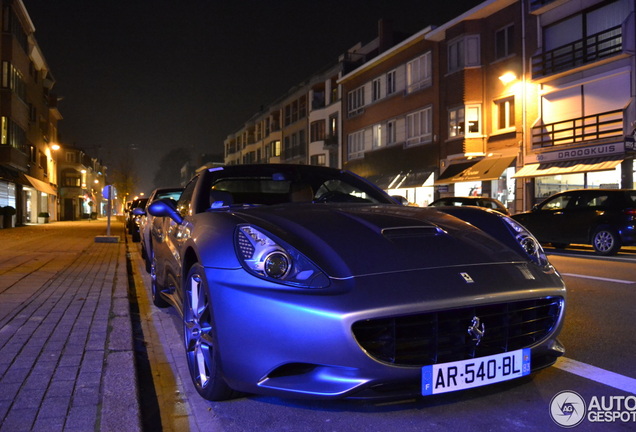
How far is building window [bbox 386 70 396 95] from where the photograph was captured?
3281 centimetres

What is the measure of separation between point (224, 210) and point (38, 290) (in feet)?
14.3

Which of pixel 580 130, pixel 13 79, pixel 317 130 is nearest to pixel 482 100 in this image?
pixel 580 130

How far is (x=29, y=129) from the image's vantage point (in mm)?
36500

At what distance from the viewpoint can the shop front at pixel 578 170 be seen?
1958 cm

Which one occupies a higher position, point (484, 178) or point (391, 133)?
point (391, 133)

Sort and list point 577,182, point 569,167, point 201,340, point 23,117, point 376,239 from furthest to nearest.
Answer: point 23,117 < point 577,182 < point 569,167 < point 201,340 < point 376,239

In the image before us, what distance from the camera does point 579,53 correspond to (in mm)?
21906

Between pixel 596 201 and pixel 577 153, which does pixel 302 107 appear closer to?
pixel 577 153

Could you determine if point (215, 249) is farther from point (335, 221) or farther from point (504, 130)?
point (504, 130)

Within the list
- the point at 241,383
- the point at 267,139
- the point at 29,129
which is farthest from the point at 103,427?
the point at 267,139

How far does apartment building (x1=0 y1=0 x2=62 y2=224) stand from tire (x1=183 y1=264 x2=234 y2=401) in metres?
26.8

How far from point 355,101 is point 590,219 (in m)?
26.6

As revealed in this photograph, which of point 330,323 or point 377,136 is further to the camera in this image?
point 377,136

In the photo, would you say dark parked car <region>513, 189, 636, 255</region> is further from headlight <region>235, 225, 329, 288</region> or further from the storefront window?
headlight <region>235, 225, 329, 288</region>
